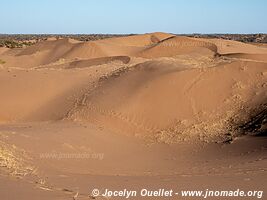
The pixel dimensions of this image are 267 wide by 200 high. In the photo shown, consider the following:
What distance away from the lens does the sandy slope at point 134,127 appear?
6.73 m

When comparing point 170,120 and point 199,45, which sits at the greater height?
point 199,45

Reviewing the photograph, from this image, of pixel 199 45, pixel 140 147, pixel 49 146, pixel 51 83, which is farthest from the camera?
pixel 199 45

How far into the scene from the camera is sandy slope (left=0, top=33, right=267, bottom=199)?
673cm

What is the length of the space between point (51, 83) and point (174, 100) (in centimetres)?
560

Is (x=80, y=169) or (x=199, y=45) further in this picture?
(x=199, y=45)

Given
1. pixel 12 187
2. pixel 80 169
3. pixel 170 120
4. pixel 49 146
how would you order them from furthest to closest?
1. pixel 170 120
2. pixel 49 146
3. pixel 80 169
4. pixel 12 187

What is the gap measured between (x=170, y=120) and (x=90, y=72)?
6.21 m

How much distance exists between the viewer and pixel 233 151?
387 inches

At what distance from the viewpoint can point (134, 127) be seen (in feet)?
41.0

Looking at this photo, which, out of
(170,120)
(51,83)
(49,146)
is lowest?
(49,146)

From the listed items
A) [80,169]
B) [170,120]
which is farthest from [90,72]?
[80,169]

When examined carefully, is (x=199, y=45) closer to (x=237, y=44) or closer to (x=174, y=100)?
(x=237, y=44)

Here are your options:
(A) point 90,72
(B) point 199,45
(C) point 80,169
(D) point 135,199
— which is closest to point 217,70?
(A) point 90,72

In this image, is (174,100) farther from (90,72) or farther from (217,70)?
(90,72)
